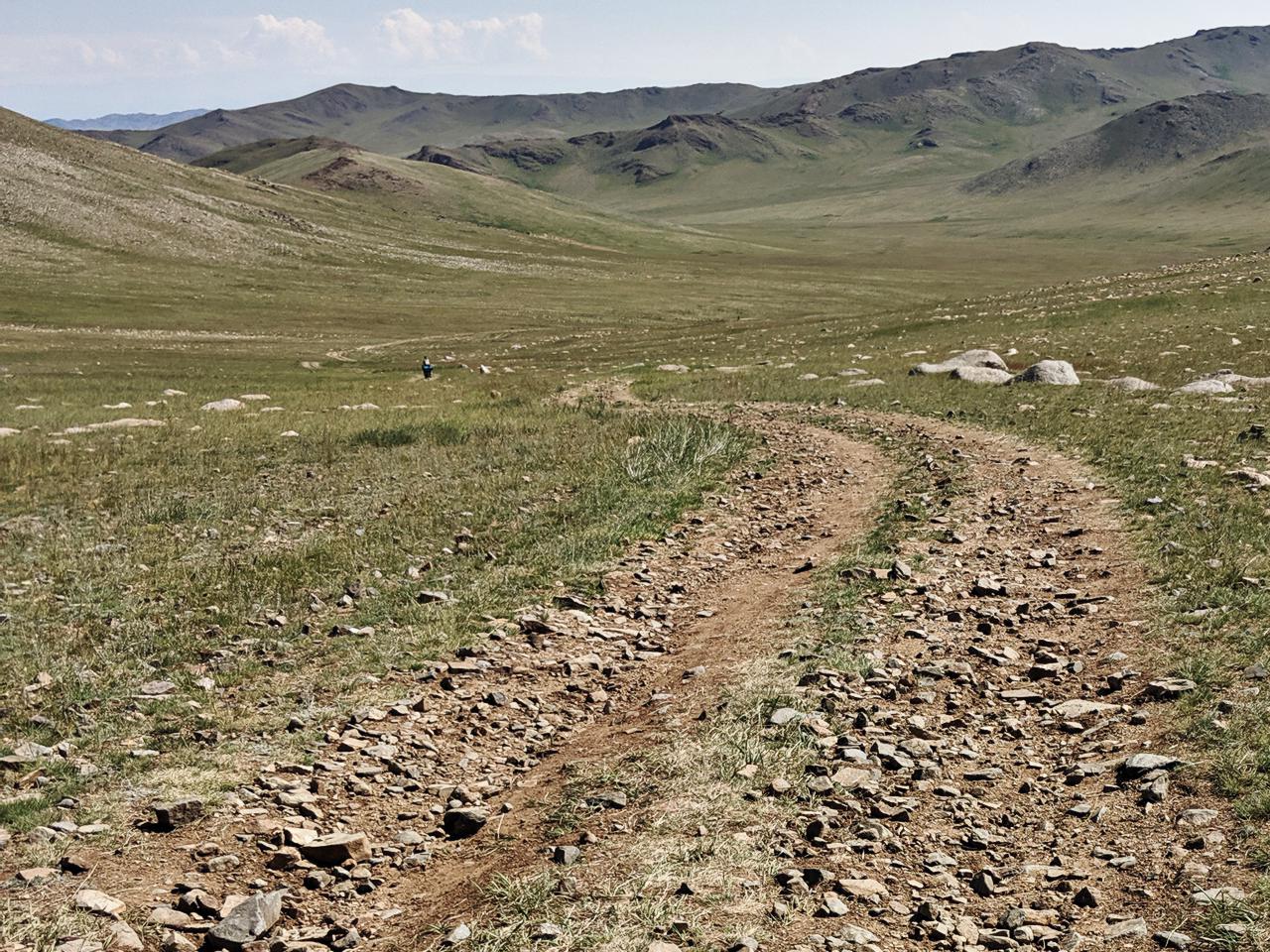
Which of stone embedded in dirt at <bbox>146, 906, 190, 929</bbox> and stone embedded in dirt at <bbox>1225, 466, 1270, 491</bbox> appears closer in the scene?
stone embedded in dirt at <bbox>146, 906, 190, 929</bbox>

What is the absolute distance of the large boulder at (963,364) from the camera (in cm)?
3656

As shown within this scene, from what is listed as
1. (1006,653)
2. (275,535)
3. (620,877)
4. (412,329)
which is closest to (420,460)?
(275,535)

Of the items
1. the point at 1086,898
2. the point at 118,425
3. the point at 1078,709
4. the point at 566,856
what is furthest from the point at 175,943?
the point at 118,425

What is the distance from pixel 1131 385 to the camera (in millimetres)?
29797

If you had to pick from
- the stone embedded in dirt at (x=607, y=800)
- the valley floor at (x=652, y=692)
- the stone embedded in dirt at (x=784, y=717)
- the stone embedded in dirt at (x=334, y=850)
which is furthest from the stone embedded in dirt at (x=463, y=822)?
the stone embedded in dirt at (x=784, y=717)

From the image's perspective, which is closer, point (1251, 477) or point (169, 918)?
point (169, 918)

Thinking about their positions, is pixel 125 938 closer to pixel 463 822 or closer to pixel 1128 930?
pixel 463 822

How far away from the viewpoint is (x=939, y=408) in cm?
2892

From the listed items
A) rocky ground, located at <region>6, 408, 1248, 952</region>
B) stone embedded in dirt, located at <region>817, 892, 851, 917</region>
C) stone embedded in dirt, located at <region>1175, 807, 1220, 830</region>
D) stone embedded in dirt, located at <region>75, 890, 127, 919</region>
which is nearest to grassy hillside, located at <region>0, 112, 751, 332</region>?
rocky ground, located at <region>6, 408, 1248, 952</region>

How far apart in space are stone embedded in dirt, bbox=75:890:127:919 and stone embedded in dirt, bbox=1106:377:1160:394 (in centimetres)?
2975

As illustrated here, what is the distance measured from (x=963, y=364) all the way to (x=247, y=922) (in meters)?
35.0

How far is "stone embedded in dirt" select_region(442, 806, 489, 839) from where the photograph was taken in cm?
771

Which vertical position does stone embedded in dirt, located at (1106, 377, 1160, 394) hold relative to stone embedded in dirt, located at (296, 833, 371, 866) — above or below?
above

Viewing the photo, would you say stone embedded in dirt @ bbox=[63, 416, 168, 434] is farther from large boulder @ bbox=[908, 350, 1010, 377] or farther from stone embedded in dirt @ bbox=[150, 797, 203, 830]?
large boulder @ bbox=[908, 350, 1010, 377]
